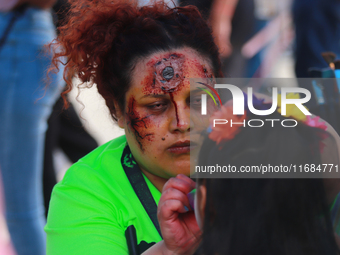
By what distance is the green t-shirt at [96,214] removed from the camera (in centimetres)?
103

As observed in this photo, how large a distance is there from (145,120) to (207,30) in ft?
1.62

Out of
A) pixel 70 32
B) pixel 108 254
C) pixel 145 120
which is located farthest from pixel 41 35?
pixel 108 254

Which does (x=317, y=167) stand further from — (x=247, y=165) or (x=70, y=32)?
(x=70, y=32)

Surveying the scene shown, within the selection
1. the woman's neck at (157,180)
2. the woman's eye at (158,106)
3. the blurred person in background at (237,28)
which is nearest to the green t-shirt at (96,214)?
the woman's neck at (157,180)

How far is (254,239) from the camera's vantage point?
600 mm

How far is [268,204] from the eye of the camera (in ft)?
1.95

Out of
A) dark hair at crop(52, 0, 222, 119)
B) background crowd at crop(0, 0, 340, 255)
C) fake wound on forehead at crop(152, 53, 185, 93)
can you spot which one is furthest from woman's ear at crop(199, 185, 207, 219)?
background crowd at crop(0, 0, 340, 255)

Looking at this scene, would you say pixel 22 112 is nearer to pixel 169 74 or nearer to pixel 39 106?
pixel 39 106

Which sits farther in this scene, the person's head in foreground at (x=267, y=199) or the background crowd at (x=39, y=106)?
the background crowd at (x=39, y=106)

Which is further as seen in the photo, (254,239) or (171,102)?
(171,102)

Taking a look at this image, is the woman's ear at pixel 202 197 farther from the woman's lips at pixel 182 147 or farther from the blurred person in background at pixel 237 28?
the blurred person in background at pixel 237 28

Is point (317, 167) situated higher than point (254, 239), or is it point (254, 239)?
point (317, 167)

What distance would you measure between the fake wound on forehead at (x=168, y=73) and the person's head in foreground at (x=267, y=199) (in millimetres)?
503

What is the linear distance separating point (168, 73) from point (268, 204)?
69 cm
